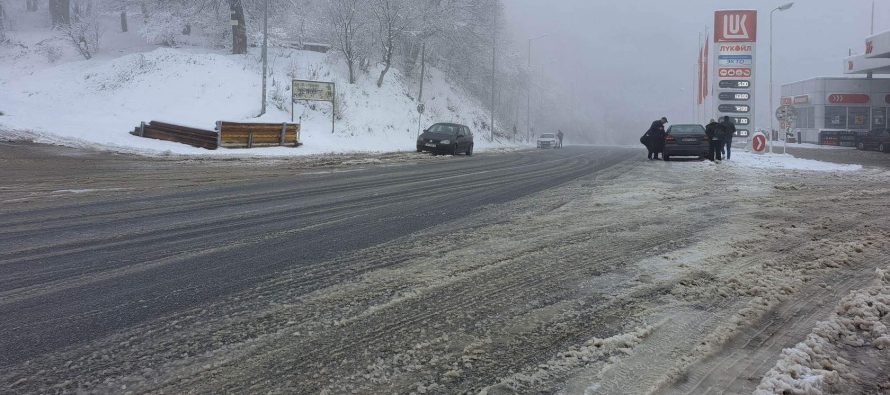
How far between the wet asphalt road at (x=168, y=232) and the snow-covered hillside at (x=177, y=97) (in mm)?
11645

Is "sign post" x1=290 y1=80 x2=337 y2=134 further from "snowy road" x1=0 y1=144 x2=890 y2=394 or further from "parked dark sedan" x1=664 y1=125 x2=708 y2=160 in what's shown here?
"snowy road" x1=0 y1=144 x2=890 y2=394

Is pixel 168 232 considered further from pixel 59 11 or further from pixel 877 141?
pixel 59 11

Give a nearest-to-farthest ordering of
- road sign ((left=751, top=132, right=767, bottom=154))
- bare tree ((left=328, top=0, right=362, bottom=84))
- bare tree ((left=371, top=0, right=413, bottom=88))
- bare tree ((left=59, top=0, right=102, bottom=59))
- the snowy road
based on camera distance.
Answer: the snowy road, road sign ((left=751, top=132, right=767, bottom=154)), bare tree ((left=328, top=0, right=362, bottom=84)), bare tree ((left=371, top=0, right=413, bottom=88)), bare tree ((left=59, top=0, right=102, bottom=59))

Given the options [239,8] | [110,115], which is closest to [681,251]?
[110,115]

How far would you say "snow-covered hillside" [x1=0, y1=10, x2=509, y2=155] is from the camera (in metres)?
22.0

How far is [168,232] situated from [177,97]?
85.6ft

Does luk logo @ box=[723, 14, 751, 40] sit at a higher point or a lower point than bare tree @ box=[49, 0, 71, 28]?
lower

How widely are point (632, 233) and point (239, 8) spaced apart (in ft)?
114

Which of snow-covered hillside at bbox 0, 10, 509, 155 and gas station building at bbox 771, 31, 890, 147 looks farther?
gas station building at bbox 771, 31, 890, 147

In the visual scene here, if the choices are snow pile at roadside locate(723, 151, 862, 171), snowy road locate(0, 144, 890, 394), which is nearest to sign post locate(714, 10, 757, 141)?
snow pile at roadside locate(723, 151, 862, 171)

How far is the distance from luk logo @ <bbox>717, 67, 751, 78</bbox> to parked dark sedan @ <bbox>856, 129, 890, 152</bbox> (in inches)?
360

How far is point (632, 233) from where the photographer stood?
534 centimetres

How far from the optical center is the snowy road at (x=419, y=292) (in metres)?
2.37

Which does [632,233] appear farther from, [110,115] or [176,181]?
[110,115]
